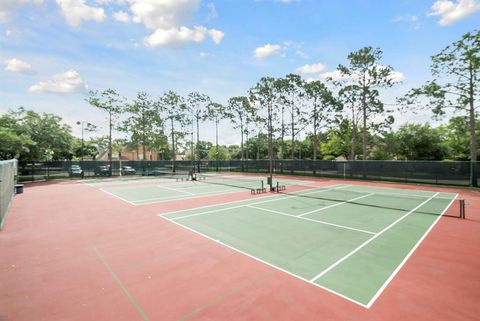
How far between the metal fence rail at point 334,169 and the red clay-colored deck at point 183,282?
1921 cm

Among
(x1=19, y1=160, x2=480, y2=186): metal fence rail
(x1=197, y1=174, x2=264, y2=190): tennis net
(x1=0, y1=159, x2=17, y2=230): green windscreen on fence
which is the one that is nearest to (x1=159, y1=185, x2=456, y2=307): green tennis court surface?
(x1=0, y1=159, x2=17, y2=230): green windscreen on fence

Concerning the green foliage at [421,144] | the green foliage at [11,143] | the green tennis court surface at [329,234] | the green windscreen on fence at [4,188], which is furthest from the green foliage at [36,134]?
the green foliage at [421,144]

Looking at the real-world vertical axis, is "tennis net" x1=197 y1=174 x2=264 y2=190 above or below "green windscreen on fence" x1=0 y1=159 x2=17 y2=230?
below

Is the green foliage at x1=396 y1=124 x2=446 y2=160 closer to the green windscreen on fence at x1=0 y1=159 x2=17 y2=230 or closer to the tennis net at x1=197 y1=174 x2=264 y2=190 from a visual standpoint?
the tennis net at x1=197 y1=174 x2=264 y2=190

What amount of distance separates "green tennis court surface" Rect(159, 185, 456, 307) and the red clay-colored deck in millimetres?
470

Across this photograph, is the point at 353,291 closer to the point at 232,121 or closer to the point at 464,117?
the point at 464,117

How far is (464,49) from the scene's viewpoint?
949 inches

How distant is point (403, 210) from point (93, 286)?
49.3ft

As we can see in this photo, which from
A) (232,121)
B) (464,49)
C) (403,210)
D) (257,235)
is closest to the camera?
(257,235)

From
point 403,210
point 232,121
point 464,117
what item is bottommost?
point 403,210

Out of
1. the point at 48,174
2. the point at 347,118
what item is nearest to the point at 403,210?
the point at 347,118

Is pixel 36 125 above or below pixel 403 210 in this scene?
above

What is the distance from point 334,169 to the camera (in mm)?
33656

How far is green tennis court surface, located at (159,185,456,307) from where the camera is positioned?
6.22 meters
